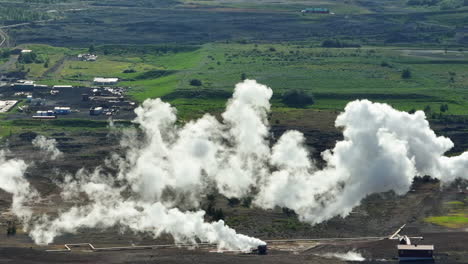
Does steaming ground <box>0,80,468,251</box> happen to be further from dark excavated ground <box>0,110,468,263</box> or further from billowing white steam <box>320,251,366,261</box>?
billowing white steam <box>320,251,366,261</box>

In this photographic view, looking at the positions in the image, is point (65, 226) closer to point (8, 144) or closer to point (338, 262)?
point (338, 262)

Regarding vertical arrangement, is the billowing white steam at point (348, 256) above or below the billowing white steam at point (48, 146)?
below

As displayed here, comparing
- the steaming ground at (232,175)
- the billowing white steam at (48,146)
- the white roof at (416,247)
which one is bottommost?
the white roof at (416,247)

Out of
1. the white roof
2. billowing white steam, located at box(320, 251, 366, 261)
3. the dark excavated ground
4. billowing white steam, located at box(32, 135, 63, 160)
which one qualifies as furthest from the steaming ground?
the white roof

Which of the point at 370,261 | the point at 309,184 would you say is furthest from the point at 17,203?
the point at 370,261

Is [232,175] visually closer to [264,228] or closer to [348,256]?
[264,228]

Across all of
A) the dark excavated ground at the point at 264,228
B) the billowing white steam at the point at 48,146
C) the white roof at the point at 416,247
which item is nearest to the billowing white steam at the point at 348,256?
the dark excavated ground at the point at 264,228

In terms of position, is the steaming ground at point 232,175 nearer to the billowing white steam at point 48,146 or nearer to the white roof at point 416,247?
the billowing white steam at point 48,146
